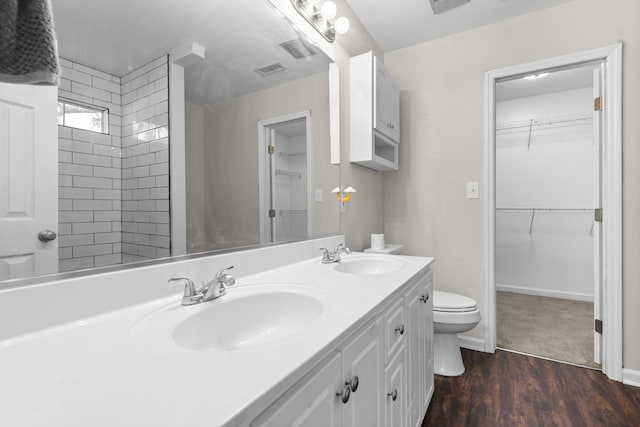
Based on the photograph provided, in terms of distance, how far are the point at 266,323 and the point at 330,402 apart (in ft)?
1.22

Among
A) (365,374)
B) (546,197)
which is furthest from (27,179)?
(546,197)

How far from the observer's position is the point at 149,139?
871mm

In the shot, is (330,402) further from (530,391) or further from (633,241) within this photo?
(633,241)

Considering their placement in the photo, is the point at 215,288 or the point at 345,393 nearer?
the point at 345,393

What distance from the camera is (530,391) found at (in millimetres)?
1672

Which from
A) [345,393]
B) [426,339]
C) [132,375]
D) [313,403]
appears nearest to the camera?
[132,375]

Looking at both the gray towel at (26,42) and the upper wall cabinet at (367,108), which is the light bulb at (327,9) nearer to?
the upper wall cabinet at (367,108)

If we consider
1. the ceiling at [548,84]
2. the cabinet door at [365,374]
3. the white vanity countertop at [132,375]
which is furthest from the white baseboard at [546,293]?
the white vanity countertop at [132,375]

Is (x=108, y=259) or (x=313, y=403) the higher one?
(x=108, y=259)

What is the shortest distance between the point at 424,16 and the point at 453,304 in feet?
6.21

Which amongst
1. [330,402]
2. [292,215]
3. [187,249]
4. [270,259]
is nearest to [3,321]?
[187,249]

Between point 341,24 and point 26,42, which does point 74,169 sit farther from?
point 341,24

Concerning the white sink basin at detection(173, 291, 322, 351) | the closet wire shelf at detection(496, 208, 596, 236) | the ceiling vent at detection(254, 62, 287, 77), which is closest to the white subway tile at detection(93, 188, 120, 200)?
the white sink basin at detection(173, 291, 322, 351)

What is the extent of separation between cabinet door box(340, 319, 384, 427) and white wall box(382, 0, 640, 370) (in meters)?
1.60
